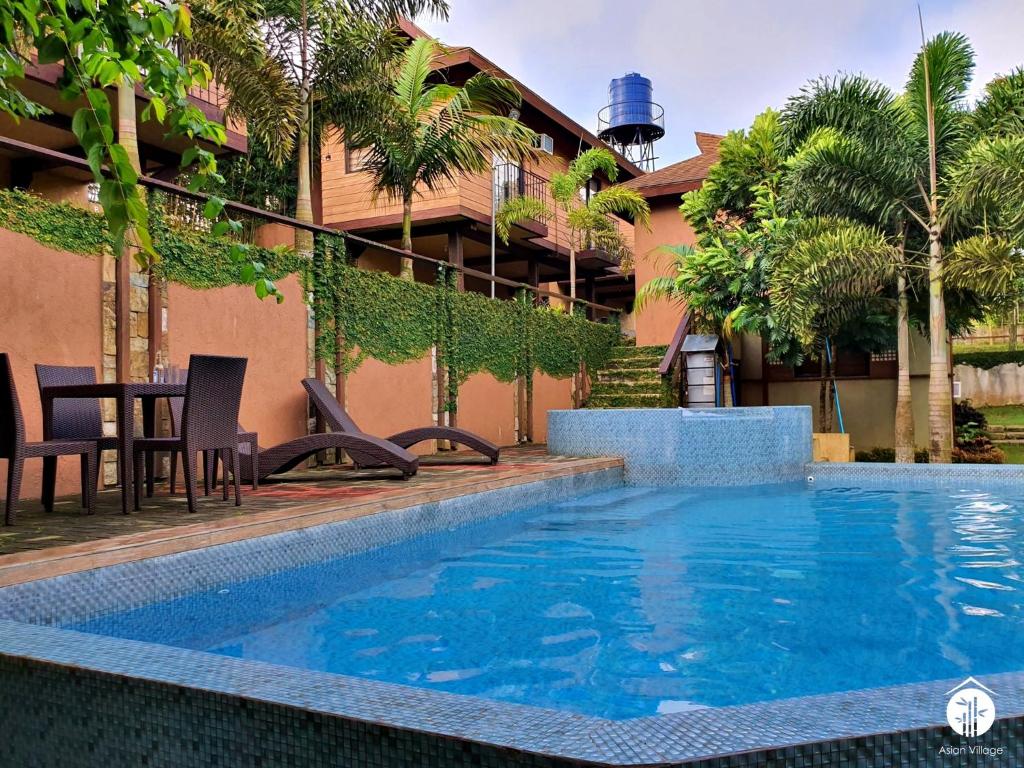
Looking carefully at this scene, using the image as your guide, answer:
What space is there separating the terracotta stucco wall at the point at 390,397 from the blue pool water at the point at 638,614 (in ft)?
13.6

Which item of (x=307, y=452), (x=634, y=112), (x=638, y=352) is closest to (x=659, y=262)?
(x=638, y=352)

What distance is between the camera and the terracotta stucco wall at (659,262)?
17.4 metres

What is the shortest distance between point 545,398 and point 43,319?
9254 millimetres

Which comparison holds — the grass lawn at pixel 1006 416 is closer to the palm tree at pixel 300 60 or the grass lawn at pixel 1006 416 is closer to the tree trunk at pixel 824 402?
the tree trunk at pixel 824 402

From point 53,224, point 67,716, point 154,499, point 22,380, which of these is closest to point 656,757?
point 67,716

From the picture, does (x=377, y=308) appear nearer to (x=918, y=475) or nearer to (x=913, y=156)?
(x=918, y=475)

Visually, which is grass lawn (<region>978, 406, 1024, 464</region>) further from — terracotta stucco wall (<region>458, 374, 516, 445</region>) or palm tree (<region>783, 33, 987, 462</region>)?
terracotta stucco wall (<region>458, 374, 516, 445</region>)

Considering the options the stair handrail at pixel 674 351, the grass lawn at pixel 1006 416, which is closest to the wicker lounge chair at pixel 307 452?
the stair handrail at pixel 674 351

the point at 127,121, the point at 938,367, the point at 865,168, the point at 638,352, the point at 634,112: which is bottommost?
the point at 938,367

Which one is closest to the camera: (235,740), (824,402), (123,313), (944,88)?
(235,740)

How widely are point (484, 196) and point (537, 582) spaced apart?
13.6 metres

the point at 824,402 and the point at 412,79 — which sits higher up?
the point at 412,79

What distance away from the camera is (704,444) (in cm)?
945

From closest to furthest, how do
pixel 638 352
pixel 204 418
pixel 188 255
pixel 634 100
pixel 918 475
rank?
1. pixel 204 418
2. pixel 188 255
3. pixel 918 475
4. pixel 638 352
5. pixel 634 100
